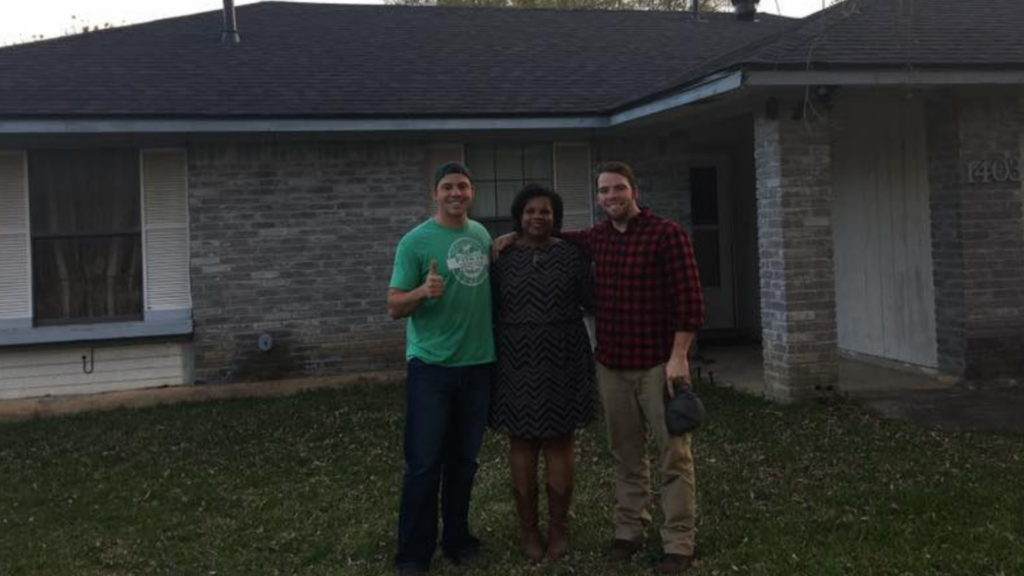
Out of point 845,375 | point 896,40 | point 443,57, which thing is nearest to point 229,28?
point 443,57

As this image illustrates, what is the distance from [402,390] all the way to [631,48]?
587 centimetres

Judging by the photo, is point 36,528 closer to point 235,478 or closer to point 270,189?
point 235,478

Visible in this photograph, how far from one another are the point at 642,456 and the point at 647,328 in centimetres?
63

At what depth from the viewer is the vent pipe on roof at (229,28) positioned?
34.8 feet

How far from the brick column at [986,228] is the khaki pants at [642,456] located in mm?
4826

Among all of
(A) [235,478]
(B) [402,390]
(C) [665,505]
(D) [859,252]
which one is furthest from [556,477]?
(D) [859,252]

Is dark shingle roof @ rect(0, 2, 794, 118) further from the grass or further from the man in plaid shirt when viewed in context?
the man in plaid shirt

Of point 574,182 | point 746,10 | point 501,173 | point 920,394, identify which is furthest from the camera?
point 746,10

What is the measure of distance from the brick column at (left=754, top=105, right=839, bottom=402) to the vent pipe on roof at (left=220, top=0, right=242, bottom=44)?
21.6ft

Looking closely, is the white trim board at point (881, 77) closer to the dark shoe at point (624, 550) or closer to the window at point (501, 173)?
the window at point (501, 173)

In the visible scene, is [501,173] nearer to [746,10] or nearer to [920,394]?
[920,394]

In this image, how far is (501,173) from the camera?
9.86 meters

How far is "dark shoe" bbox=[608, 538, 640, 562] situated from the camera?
408 cm

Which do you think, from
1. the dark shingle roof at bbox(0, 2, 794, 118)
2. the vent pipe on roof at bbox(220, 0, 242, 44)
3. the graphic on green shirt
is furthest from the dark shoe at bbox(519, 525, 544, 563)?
the vent pipe on roof at bbox(220, 0, 242, 44)
